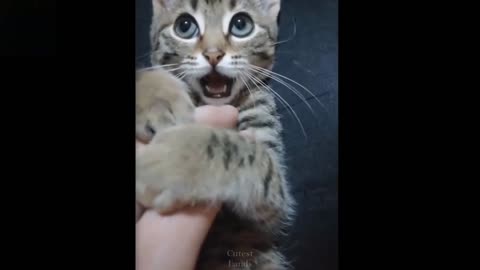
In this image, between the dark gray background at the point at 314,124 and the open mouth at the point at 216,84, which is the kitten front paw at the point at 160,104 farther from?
the dark gray background at the point at 314,124

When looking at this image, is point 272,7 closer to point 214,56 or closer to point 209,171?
point 214,56

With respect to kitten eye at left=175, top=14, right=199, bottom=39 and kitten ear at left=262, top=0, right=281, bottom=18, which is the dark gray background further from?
kitten eye at left=175, top=14, right=199, bottom=39

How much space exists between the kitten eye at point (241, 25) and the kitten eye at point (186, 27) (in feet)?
0.25

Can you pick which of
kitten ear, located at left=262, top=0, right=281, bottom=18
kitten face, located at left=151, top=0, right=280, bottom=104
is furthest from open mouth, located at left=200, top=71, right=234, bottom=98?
kitten ear, located at left=262, top=0, right=281, bottom=18

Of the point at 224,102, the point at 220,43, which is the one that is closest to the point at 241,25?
the point at 220,43

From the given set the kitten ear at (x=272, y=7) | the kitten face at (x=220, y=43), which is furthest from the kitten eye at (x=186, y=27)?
the kitten ear at (x=272, y=7)

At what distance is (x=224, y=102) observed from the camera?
1033 millimetres

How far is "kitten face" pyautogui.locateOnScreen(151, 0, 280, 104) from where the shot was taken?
1008mm

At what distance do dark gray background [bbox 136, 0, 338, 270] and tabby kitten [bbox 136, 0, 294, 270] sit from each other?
0.09 ft

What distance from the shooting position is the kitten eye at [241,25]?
1019mm
